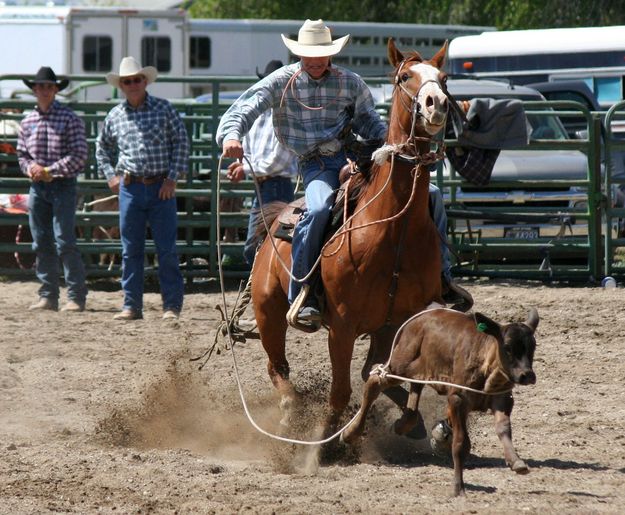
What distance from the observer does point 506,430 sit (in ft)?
18.1

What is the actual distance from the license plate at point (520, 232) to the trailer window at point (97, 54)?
10.1 metres

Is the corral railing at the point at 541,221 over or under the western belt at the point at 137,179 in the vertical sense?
under

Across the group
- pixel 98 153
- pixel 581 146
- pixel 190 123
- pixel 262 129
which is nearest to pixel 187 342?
pixel 262 129

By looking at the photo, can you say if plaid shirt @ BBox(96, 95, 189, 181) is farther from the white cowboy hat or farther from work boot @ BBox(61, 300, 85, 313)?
the white cowboy hat

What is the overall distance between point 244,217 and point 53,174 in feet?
7.88

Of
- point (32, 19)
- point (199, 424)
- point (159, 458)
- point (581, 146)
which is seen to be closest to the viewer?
point (159, 458)

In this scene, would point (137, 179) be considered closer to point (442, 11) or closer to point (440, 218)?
point (440, 218)

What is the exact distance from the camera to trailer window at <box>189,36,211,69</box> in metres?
22.4

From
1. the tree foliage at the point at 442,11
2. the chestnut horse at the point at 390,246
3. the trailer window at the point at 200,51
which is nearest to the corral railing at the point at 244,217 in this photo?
the chestnut horse at the point at 390,246

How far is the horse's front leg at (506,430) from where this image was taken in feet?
17.5

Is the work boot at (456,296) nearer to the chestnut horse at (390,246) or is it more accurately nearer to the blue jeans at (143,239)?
the chestnut horse at (390,246)

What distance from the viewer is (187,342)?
9445mm

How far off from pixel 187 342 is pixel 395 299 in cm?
343

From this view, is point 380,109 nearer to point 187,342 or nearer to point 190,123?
point 190,123
